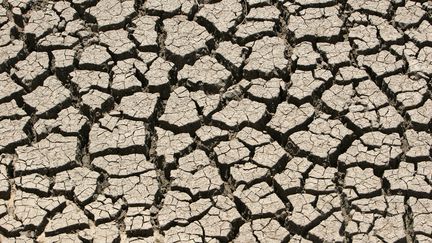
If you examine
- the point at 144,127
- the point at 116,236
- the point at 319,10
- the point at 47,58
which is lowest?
the point at 116,236

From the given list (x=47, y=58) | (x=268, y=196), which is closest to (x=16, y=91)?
(x=47, y=58)

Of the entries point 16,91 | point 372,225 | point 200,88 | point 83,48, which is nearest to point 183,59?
point 200,88

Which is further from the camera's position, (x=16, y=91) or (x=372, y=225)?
(x=16, y=91)

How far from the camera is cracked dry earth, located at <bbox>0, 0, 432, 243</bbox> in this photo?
572 cm

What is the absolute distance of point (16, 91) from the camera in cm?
646

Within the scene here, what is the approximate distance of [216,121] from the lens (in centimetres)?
619

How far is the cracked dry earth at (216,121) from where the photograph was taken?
5.72m

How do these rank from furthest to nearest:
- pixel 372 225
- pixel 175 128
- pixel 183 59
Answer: pixel 183 59 → pixel 175 128 → pixel 372 225

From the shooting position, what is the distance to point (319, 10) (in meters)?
6.91

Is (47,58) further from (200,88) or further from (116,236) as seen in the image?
(116,236)

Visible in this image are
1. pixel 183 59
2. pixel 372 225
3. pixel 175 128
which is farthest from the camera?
pixel 183 59

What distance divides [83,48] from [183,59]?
26.9 inches

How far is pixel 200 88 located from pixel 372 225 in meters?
1.48

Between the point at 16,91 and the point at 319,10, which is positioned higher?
the point at 319,10
